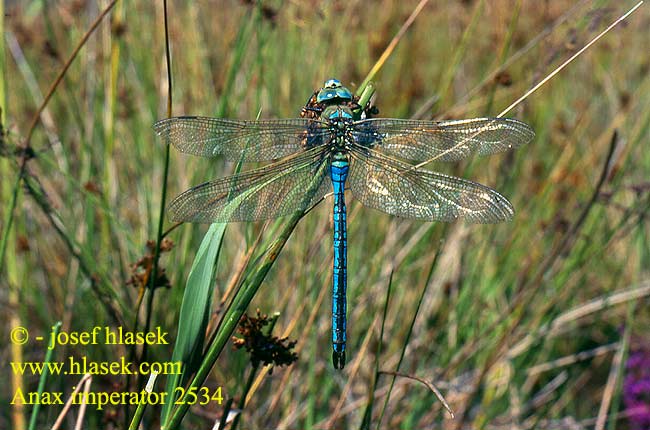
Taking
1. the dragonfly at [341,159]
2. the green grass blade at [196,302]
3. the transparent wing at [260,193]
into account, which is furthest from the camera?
the dragonfly at [341,159]

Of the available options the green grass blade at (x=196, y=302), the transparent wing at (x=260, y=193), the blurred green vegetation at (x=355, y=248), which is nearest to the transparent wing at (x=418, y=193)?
the transparent wing at (x=260, y=193)

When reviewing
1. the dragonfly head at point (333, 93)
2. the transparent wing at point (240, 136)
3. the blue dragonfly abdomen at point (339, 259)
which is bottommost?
the blue dragonfly abdomen at point (339, 259)

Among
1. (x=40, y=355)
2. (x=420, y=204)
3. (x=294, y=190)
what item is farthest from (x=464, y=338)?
(x=40, y=355)

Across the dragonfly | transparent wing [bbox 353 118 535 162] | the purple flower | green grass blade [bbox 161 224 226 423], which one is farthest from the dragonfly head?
the purple flower

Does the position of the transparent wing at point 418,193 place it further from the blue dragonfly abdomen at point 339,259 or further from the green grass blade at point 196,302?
the green grass blade at point 196,302

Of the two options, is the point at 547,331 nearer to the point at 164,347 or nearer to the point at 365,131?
the point at 365,131

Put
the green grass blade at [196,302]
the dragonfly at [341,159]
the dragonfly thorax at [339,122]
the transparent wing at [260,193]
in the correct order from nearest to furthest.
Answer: the green grass blade at [196,302] → the transparent wing at [260,193] → the dragonfly at [341,159] → the dragonfly thorax at [339,122]
